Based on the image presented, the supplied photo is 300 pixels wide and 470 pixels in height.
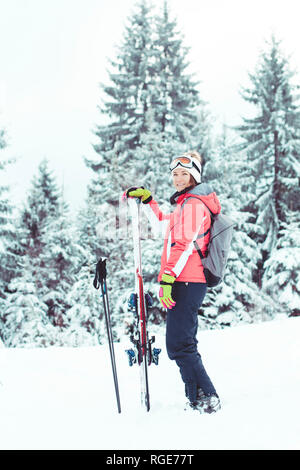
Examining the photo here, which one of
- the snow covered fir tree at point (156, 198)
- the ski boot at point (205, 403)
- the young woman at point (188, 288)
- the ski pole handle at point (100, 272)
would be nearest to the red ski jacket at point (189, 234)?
the young woman at point (188, 288)

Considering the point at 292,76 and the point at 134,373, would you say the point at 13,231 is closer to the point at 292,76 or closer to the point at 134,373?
the point at 134,373

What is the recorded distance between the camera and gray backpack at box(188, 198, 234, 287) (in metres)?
3.05

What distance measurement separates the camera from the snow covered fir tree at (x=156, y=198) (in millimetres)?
12367

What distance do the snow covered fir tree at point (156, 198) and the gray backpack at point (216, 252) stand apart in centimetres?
604

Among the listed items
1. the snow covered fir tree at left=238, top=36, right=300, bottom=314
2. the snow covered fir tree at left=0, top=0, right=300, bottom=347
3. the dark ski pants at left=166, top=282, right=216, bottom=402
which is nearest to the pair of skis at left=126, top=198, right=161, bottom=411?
the dark ski pants at left=166, top=282, right=216, bottom=402

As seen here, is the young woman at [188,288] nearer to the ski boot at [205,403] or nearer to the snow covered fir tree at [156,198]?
the ski boot at [205,403]

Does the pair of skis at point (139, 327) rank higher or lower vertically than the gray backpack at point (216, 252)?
lower

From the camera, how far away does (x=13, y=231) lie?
15.8 m

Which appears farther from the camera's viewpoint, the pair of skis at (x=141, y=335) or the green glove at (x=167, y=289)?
the pair of skis at (x=141, y=335)

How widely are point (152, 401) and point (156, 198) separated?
31.8 feet

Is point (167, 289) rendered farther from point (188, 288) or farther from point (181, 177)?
point (181, 177)

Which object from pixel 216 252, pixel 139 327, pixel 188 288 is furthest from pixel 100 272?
pixel 216 252

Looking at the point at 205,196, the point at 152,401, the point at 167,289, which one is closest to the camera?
the point at 167,289

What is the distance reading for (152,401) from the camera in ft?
11.3
